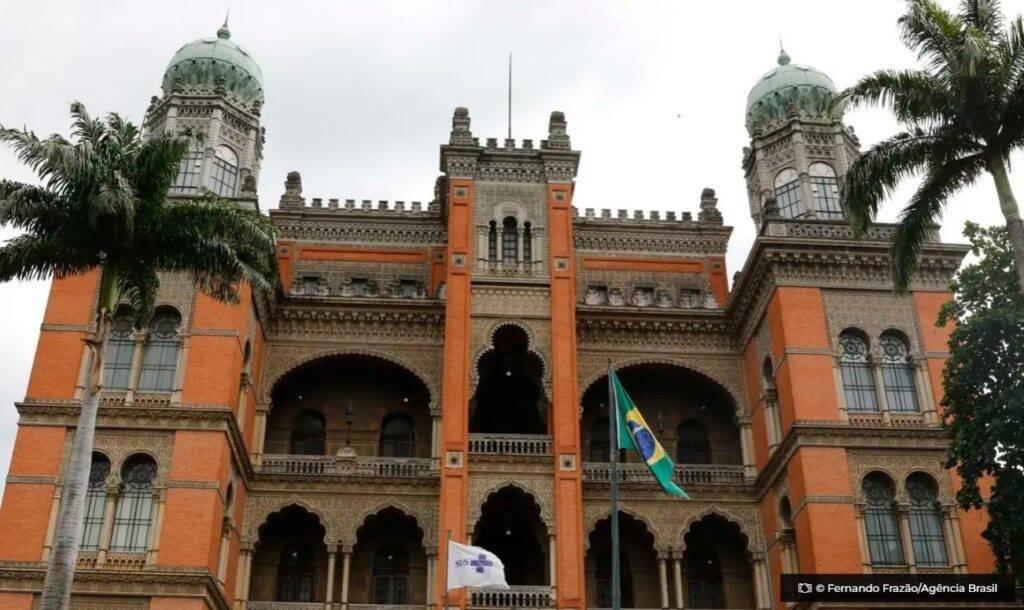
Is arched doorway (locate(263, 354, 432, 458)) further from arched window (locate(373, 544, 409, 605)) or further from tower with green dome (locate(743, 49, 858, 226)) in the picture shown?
tower with green dome (locate(743, 49, 858, 226))

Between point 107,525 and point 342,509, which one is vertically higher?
point 342,509

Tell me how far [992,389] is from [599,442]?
13.9m

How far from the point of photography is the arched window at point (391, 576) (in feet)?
107

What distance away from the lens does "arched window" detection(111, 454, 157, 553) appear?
1072 inches

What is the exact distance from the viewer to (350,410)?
35.1 m

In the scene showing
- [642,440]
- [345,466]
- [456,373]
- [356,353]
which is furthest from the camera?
[356,353]

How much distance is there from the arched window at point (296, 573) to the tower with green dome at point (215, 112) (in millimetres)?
11184

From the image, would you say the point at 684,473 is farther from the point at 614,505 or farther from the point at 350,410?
the point at 614,505

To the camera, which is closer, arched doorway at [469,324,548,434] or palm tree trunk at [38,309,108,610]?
palm tree trunk at [38,309,108,610]

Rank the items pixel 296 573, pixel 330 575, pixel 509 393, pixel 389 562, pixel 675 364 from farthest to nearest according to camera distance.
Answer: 1. pixel 509 393
2. pixel 675 364
3. pixel 389 562
4. pixel 296 573
5. pixel 330 575

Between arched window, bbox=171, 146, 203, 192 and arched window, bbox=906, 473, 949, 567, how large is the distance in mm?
22741

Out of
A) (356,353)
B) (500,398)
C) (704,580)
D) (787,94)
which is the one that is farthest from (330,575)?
(787,94)

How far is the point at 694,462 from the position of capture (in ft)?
116

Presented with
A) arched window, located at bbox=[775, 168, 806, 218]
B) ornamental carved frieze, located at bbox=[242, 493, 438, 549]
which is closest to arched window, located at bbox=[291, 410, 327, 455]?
ornamental carved frieze, located at bbox=[242, 493, 438, 549]
